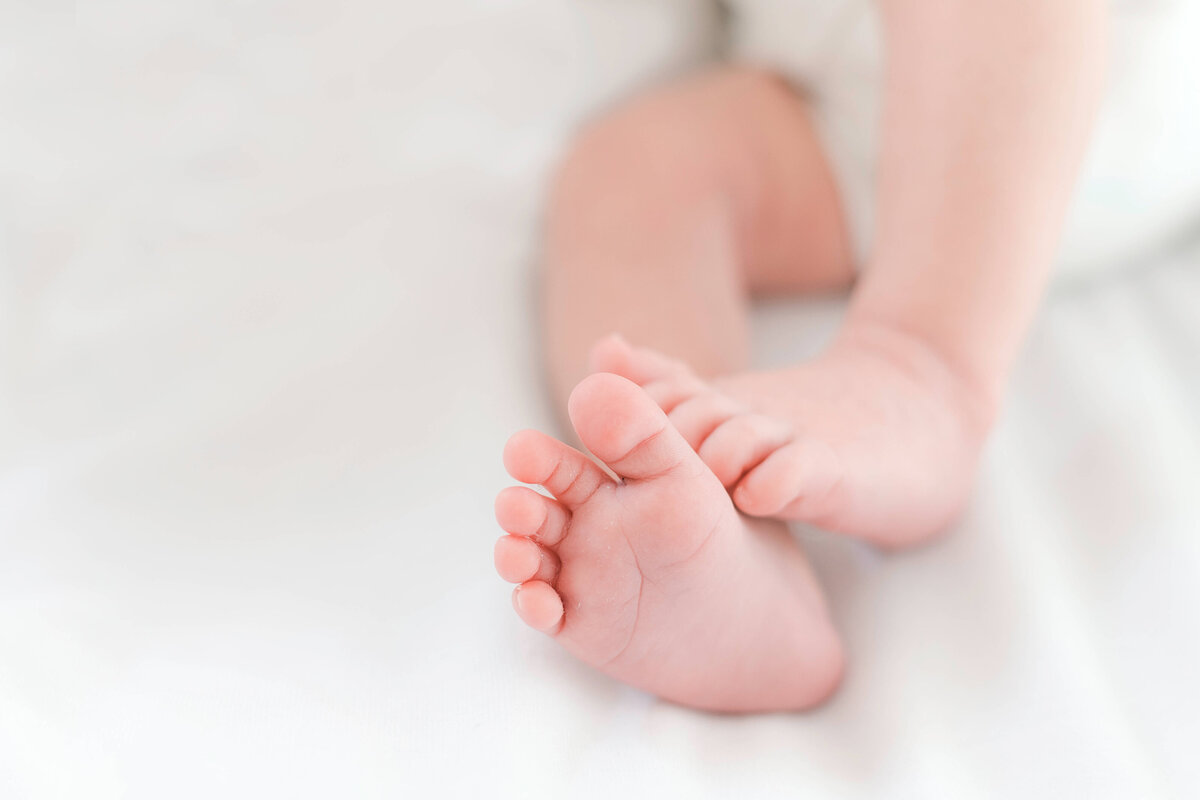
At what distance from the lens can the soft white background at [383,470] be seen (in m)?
0.46

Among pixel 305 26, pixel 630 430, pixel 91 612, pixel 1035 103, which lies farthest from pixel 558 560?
pixel 305 26

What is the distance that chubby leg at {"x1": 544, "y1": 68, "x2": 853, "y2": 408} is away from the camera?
2.12 ft

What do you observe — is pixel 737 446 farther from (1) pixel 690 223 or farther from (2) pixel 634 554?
(1) pixel 690 223

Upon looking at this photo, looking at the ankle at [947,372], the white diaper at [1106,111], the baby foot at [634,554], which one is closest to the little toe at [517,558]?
the baby foot at [634,554]

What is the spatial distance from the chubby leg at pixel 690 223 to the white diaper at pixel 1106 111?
2 centimetres

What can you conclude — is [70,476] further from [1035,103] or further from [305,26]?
[1035,103]

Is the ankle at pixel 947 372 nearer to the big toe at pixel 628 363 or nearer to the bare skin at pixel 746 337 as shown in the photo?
the bare skin at pixel 746 337

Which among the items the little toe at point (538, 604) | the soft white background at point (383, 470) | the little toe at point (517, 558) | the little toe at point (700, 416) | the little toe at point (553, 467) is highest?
the little toe at point (553, 467)

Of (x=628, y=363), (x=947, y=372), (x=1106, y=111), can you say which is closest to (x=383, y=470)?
(x=628, y=363)

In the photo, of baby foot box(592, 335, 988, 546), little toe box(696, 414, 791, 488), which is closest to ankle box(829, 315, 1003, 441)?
baby foot box(592, 335, 988, 546)

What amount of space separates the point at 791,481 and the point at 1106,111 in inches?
15.7

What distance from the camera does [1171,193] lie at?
73 cm

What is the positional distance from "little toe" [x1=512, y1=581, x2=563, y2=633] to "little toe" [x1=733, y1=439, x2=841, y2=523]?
0.36 feet

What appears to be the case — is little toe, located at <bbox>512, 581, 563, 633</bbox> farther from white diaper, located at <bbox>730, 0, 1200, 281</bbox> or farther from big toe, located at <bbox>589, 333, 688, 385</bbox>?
white diaper, located at <bbox>730, 0, 1200, 281</bbox>
